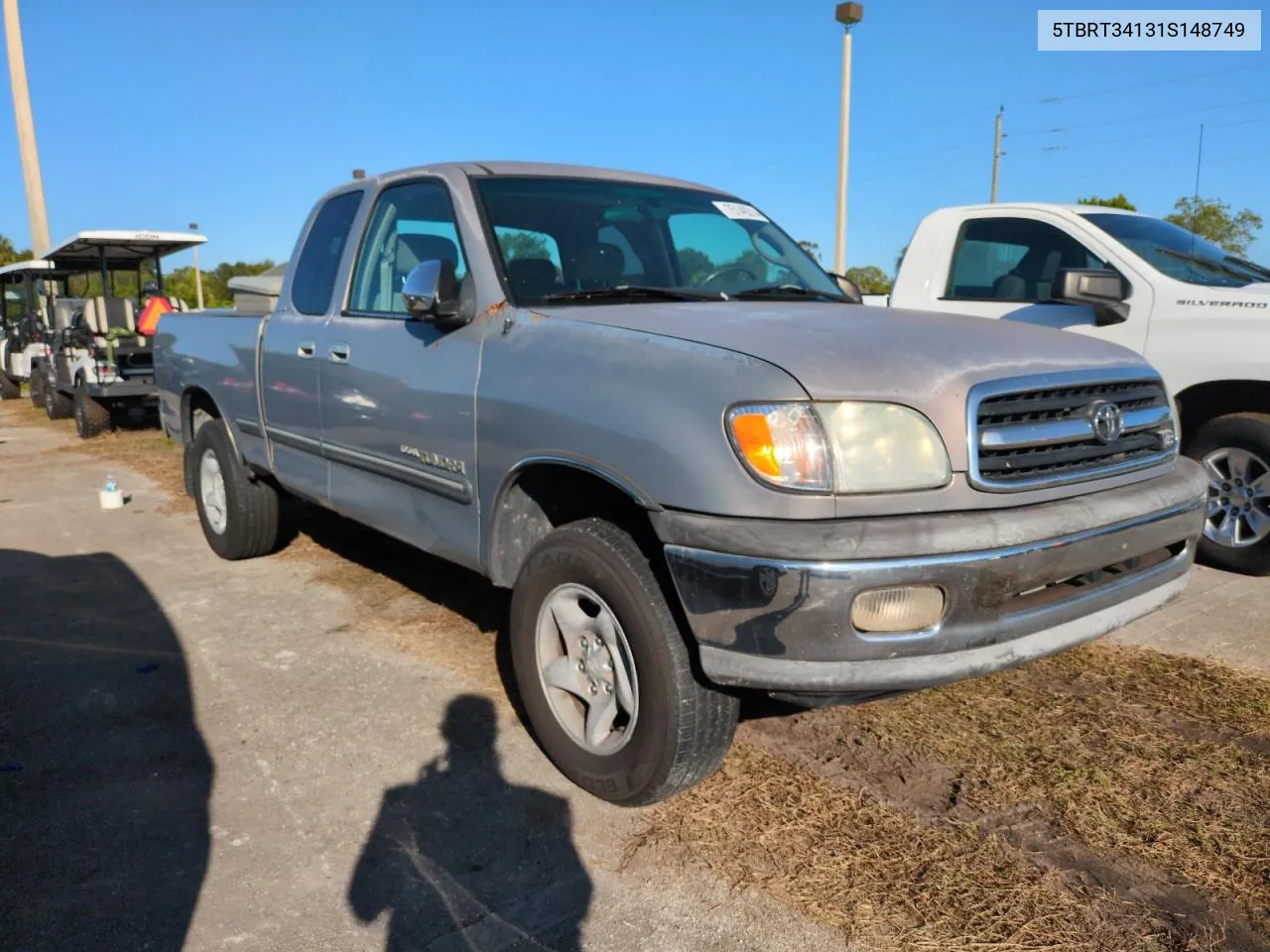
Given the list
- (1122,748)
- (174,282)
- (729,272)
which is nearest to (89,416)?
(729,272)

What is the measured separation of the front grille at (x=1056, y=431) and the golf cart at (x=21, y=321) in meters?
14.6

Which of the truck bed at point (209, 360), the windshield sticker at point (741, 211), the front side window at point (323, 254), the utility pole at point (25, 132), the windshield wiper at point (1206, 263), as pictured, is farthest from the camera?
the utility pole at point (25, 132)

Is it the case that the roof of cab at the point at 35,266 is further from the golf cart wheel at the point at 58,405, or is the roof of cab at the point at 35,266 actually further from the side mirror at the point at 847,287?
the side mirror at the point at 847,287

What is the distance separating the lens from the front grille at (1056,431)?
2.45 meters

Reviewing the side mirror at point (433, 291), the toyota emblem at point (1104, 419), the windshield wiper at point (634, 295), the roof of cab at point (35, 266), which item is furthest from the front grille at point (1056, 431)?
the roof of cab at point (35, 266)

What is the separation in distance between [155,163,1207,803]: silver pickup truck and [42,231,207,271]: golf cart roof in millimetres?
9551

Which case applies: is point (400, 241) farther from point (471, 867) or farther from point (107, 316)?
point (107, 316)

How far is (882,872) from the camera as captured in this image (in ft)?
8.20

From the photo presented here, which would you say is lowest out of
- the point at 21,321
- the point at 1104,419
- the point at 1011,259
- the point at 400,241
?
the point at 21,321

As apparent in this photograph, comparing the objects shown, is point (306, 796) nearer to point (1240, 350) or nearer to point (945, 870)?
point (945, 870)

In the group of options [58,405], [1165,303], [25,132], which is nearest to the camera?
[1165,303]

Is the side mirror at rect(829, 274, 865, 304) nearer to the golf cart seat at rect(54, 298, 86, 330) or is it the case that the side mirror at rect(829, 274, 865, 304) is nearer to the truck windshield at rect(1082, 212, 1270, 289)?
the truck windshield at rect(1082, 212, 1270, 289)

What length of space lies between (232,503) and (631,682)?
346cm

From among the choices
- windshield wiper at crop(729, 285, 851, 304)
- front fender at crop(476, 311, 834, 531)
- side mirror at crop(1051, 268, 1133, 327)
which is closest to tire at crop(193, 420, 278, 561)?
front fender at crop(476, 311, 834, 531)
